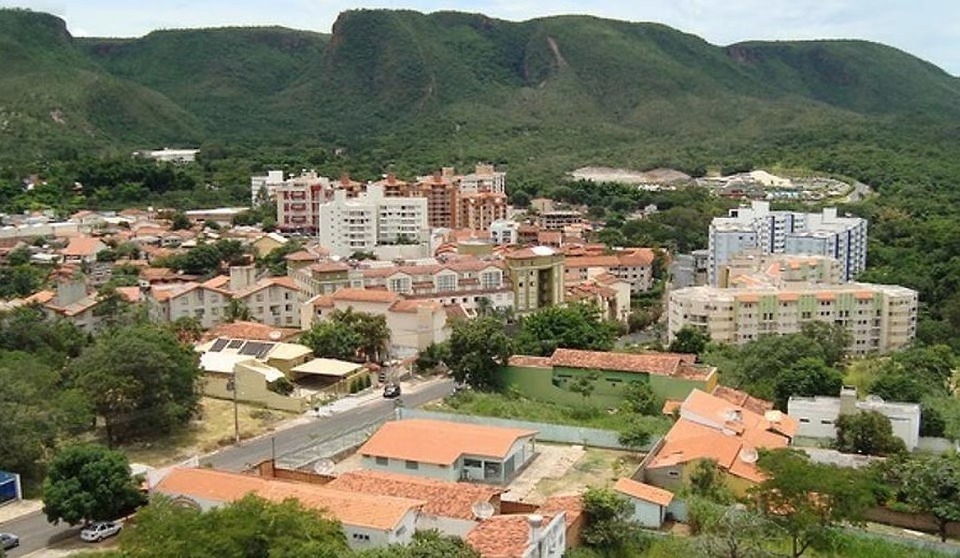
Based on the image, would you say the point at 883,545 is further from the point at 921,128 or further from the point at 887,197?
the point at 921,128

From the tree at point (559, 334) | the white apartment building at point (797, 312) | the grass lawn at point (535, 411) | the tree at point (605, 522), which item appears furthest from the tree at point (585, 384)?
the tree at point (605, 522)

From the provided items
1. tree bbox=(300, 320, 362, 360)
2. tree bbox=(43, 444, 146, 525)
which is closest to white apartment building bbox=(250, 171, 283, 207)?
tree bbox=(300, 320, 362, 360)

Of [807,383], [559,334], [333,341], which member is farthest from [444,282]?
[807,383]

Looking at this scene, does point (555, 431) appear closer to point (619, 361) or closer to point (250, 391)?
point (619, 361)

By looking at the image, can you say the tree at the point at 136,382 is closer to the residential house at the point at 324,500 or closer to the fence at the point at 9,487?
the fence at the point at 9,487

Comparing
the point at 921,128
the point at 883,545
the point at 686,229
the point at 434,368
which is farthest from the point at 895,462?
the point at 921,128
